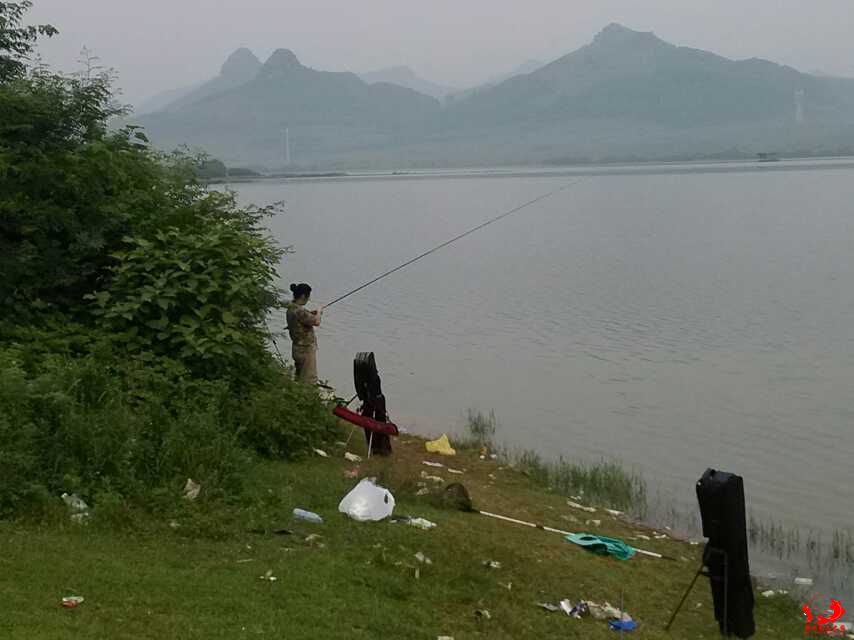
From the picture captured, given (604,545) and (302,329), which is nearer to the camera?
(604,545)

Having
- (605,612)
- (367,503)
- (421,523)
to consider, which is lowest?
(605,612)

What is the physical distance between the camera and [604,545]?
31.5 ft

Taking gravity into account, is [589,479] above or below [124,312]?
below

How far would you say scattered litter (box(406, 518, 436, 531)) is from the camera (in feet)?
29.1

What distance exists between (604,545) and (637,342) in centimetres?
1476

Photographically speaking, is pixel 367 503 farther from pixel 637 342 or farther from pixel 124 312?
pixel 637 342

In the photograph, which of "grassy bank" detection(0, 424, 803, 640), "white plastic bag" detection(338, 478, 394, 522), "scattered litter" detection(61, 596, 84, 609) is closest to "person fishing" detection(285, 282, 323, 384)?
"grassy bank" detection(0, 424, 803, 640)

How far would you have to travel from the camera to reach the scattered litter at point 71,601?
6.07 m

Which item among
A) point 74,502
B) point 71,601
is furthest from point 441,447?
point 71,601

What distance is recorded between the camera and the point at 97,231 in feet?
37.2

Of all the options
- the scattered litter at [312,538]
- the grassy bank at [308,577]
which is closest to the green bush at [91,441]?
the grassy bank at [308,577]

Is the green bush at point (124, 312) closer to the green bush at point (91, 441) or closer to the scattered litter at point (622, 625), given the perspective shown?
the green bush at point (91, 441)

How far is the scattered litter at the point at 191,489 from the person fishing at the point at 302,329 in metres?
4.09

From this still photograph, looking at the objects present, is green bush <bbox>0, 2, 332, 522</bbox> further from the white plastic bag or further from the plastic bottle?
the white plastic bag
